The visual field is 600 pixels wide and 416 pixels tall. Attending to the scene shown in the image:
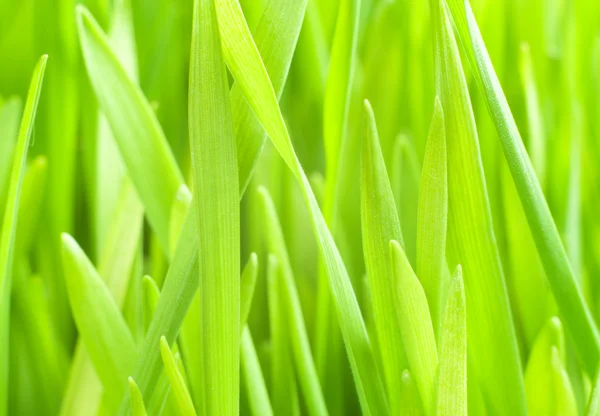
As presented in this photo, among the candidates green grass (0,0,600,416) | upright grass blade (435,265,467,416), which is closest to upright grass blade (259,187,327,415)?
green grass (0,0,600,416)

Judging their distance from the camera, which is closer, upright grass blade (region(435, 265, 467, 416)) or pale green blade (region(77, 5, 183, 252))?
upright grass blade (region(435, 265, 467, 416))

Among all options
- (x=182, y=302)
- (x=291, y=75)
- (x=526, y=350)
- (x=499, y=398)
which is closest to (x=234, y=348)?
(x=182, y=302)

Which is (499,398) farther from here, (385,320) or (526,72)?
(526,72)

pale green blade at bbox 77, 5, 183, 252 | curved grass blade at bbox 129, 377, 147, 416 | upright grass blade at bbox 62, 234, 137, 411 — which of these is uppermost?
pale green blade at bbox 77, 5, 183, 252

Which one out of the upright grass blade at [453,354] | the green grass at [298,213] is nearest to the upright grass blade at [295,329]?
the green grass at [298,213]

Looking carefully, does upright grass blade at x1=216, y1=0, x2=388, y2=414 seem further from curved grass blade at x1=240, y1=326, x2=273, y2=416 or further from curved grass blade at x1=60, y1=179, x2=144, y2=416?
curved grass blade at x1=60, y1=179, x2=144, y2=416

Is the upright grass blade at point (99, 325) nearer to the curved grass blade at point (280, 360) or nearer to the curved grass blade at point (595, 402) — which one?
the curved grass blade at point (280, 360)
